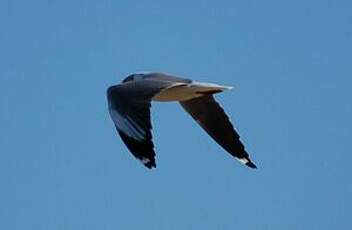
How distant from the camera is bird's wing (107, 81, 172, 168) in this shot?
8.45 m

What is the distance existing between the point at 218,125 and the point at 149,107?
2.11 m

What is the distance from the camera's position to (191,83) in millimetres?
10039

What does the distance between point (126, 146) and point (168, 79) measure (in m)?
1.48

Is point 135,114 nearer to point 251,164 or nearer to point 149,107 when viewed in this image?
point 149,107

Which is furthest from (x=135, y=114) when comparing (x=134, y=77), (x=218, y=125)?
(x=218, y=125)

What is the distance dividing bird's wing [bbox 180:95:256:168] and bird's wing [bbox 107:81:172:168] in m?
1.49

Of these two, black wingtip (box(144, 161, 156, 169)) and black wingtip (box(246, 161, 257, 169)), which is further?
black wingtip (box(246, 161, 257, 169))

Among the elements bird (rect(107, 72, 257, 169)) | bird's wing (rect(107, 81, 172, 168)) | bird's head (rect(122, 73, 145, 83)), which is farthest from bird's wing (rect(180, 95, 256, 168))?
bird's wing (rect(107, 81, 172, 168))

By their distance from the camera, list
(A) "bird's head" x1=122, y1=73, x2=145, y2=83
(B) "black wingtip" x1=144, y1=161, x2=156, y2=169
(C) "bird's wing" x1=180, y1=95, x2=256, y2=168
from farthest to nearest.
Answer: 1. (C) "bird's wing" x1=180, y1=95, x2=256, y2=168
2. (A) "bird's head" x1=122, y1=73, x2=145, y2=83
3. (B) "black wingtip" x1=144, y1=161, x2=156, y2=169

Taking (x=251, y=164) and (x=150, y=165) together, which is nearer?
(x=150, y=165)

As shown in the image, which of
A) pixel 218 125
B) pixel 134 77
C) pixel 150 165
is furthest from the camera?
pixel 218 125

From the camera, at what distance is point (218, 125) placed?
1102cm

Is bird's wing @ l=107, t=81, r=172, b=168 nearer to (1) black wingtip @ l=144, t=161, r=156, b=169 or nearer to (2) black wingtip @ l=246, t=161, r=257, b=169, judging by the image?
(1) black wingtip @ l=144, t=161, r=156, b=169

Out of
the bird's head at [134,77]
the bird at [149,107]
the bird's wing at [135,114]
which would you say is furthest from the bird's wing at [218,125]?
the bird's wing at [135,114]
